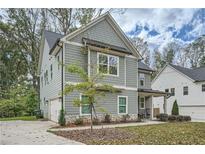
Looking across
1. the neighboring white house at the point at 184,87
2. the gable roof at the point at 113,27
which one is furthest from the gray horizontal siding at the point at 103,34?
the neighboring white house at the point at 184,87

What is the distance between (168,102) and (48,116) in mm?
12385

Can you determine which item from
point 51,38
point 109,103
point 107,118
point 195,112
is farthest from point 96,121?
point 195,112

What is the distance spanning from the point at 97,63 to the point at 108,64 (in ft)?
2.83

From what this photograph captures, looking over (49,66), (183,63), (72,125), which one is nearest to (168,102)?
(183,63)

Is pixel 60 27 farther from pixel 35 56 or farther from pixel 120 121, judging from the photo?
pixel 120 121

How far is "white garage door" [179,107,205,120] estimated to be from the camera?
951 inches

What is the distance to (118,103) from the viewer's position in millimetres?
16609

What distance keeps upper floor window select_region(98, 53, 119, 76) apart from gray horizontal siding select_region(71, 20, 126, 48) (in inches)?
41.6

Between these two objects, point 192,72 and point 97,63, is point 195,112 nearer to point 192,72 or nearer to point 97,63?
point 192,72

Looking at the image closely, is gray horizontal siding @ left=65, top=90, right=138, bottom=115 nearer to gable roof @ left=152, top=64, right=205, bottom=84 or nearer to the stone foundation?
the stone foundation

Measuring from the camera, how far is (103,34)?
16.4 meters

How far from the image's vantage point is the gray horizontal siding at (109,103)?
1416cm

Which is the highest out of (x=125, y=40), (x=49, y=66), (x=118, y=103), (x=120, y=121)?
(x=125, y=40)
